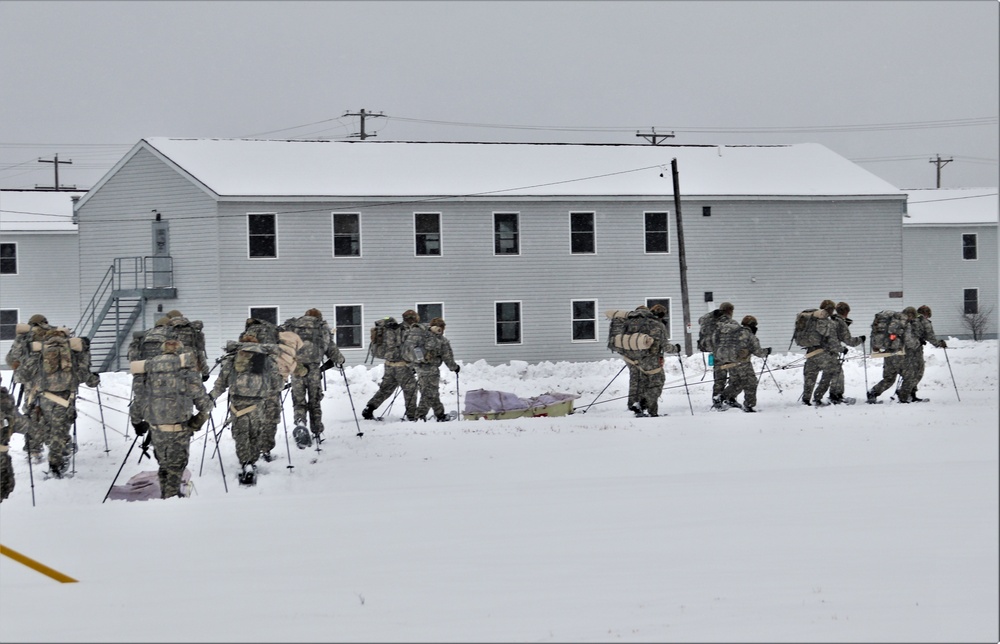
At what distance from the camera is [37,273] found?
36.9m

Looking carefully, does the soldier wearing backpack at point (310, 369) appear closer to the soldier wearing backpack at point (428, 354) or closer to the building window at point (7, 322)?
the soldier wearing backpack at point (428, 354)

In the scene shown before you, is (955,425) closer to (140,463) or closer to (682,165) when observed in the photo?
(140,463)

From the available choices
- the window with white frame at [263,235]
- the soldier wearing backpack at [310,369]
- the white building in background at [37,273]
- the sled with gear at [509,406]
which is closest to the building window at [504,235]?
the window with white frame at [263,235]

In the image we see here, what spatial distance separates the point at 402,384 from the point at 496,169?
16057 millimetres

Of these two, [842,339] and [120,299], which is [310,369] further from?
[120,299]

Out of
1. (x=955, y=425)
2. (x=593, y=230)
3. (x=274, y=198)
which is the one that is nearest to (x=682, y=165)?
(x=593, y=230)

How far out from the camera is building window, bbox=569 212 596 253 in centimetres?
3170

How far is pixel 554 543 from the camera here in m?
8.80

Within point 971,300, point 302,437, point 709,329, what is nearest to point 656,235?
point 709,329

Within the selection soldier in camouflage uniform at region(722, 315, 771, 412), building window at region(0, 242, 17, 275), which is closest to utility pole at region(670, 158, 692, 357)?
soldier in camouflage uniform at region(722, 315, 771, 412)

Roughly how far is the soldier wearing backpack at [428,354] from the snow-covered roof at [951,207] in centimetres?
2868

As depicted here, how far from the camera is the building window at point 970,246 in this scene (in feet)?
140

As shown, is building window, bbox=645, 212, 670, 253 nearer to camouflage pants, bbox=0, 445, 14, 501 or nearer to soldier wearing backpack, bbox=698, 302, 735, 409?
soldier wearing backpack, bbox=698, 302, 735, 409

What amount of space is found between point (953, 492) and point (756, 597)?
3485mm
